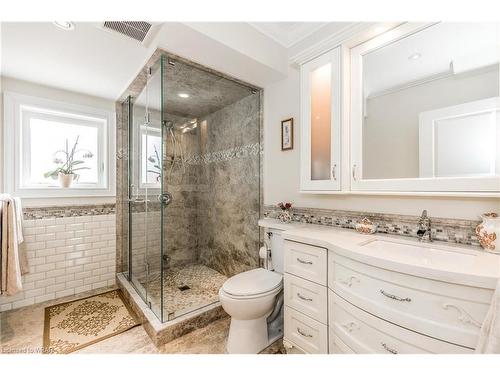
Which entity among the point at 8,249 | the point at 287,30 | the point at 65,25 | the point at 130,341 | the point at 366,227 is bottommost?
the point at 130,341

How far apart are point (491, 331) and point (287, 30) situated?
7.19ft

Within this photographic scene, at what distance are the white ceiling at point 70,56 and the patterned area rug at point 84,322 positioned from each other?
2149 mm

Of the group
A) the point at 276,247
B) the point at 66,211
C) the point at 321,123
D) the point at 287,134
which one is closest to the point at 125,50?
the point at 287,134

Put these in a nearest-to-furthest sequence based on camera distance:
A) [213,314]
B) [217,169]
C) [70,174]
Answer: [213,314]
[70,174]
[217,169]

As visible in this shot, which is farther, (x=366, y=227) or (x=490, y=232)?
(x=366, y=227)

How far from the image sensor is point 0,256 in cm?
148

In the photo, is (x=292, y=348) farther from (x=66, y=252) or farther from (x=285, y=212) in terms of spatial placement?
(x=66, y=252)

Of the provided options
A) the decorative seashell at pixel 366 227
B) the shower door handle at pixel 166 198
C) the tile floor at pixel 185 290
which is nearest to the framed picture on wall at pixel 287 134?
the decorative seashell at pixel 366 227

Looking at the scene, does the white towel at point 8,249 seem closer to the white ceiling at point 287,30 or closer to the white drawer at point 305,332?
the white drawer at point 305,332

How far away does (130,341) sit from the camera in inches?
65.1
